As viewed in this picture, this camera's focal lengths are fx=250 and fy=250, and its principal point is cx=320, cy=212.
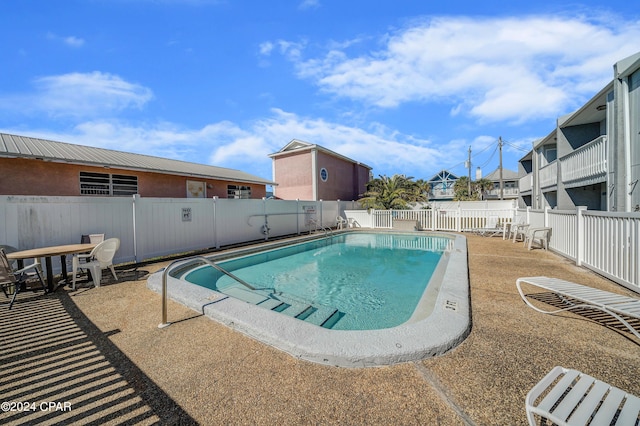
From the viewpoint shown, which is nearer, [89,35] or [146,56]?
[89,35]

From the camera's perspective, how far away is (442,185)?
45312 mm

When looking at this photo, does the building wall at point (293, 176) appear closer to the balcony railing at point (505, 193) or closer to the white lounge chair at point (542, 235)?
the white lounge chair at point (542, 235)

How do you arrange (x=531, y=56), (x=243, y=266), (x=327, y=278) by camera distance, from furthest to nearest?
(x=531, y=56) → (x=243, y=266) → (x=327, y=278)

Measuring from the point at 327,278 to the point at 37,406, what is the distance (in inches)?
223

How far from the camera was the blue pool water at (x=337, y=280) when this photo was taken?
457 centimetres

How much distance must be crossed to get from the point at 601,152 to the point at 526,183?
10766 millimetres

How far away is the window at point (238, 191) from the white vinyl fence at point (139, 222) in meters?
5.05

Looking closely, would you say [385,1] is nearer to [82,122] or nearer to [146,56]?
[146,56]

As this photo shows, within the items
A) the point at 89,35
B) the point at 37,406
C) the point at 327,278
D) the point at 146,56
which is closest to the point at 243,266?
the point at 327,278

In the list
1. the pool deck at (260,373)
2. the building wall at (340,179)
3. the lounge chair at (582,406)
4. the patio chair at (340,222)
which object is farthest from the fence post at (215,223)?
the building wall at (340,179)

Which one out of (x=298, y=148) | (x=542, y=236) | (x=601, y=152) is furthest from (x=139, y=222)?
(x=601, y=152)

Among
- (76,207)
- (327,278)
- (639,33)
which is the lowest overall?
(327,278)

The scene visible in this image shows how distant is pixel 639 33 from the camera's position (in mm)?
7617

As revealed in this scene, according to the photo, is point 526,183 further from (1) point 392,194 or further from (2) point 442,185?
(2) point 442,185
